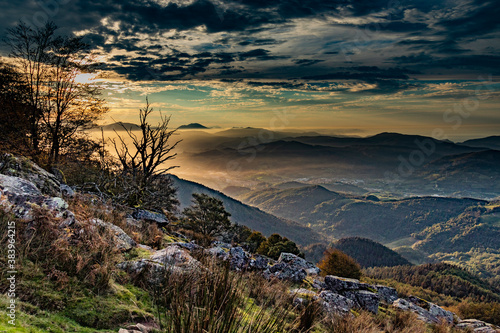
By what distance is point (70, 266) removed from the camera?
3.71 metres

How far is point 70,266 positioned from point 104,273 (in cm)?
48

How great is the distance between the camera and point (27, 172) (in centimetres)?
648

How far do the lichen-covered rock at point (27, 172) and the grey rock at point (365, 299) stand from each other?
10282 mm

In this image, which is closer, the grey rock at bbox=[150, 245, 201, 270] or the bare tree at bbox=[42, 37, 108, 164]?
the grey rock at bbox=[150, 245, 201, 270]

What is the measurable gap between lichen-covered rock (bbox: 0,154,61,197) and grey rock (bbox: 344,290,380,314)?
405 inches

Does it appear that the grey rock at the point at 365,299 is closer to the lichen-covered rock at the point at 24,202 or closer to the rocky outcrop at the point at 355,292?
the rocky outcrop at the point at 355,292

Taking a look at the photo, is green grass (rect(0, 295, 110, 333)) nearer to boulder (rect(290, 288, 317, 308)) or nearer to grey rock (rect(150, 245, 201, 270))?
grey rock (rect(150, 245, 201, 270))

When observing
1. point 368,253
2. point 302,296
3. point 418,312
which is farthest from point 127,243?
point 368,253

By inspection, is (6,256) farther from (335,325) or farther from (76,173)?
(76,173)

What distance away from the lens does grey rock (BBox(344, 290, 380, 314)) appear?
9281 mm

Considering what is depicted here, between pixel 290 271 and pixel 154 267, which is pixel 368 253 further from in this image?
pixel 154 267

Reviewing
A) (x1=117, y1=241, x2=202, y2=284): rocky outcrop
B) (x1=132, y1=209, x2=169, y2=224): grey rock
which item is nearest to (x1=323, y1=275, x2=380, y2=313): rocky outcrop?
(x1=117, y1=241, x2=202, y2=284): rocky outcrop

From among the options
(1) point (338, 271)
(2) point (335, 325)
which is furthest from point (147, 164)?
(1) point (338, 271)

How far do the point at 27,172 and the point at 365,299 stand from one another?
11389 millimetres
